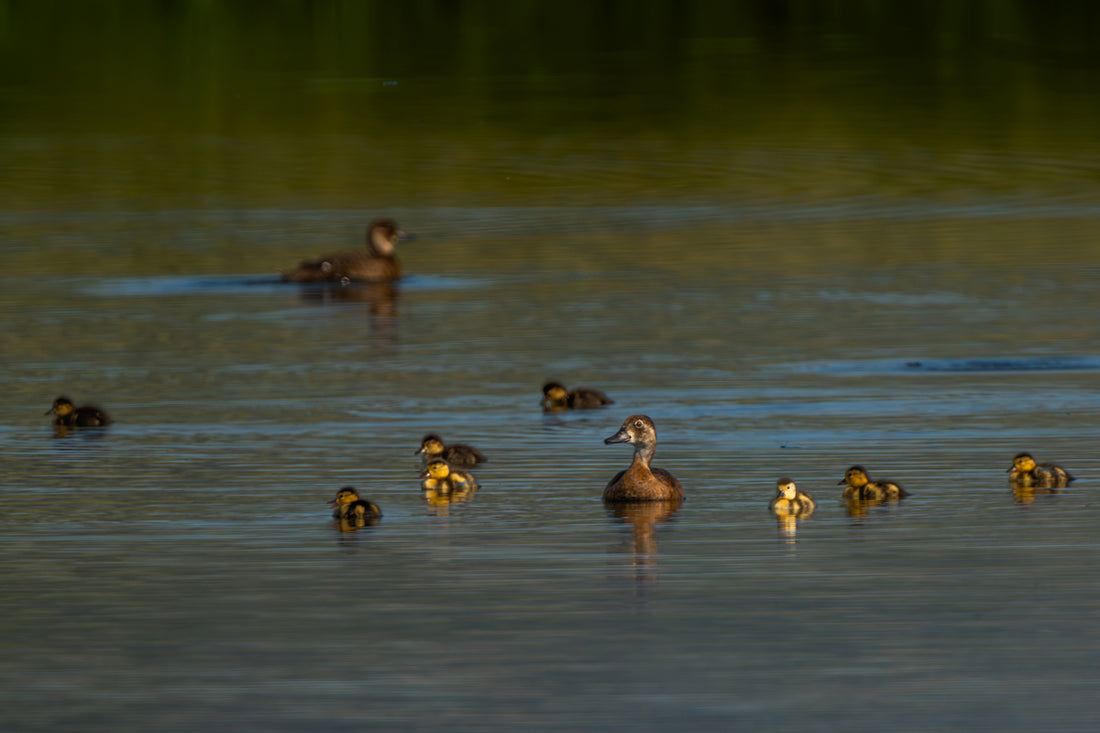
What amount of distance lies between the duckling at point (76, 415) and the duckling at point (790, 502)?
578 centimetres

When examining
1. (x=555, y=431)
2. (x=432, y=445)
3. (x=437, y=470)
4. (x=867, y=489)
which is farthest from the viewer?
(x=555, y=431)

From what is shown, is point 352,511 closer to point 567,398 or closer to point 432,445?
point 432,445

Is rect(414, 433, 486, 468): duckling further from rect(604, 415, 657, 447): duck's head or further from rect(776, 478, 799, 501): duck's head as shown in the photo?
rect(776, 478, 799, 501): duck's head

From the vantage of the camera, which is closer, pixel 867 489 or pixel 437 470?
pixel 867 489

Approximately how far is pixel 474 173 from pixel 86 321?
13.9m

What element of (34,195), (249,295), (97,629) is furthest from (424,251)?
(97,629)

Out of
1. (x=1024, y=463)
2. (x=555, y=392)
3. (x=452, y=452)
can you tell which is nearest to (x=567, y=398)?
(x=555, y=392)

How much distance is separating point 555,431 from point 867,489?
3.66m

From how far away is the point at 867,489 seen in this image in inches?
560

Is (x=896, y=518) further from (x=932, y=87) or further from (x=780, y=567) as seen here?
(x=932, y=87)

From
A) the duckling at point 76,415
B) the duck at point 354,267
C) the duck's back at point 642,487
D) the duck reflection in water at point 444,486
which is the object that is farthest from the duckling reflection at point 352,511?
Answer: the duck at point 354,267

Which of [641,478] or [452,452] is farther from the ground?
[452,452]

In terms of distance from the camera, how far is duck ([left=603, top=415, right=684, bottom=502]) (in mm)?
14352

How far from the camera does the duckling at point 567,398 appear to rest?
60.5ft
